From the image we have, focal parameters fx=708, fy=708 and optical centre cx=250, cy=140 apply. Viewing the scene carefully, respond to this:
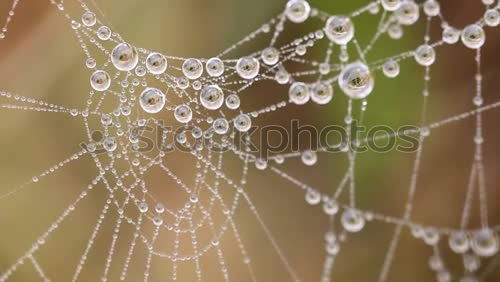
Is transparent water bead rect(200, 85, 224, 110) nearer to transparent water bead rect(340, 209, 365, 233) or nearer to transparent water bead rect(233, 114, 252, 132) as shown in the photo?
transparent water bead rect(233, 114, 252, 132)

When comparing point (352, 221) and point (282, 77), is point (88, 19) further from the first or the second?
point (352, 221)

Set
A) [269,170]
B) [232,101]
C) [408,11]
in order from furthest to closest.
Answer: [269,170]
[232,101]
[408,11]

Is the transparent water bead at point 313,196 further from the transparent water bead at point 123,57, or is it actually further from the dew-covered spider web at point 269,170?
the transparent water bead at point 123,57

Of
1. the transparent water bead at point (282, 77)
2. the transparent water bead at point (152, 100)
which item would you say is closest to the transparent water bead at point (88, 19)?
the transparent water bead at point (152, 100)

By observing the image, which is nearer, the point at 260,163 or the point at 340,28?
the point at 340,28

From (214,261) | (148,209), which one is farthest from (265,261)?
(148,209)

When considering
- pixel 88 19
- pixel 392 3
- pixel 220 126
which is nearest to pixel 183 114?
pixel 220 126
